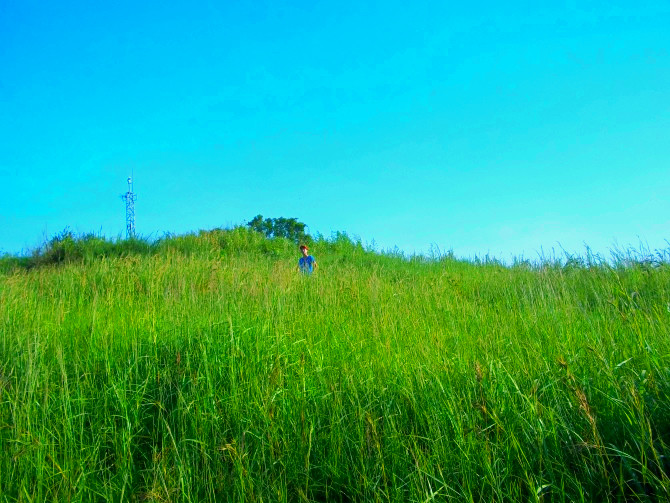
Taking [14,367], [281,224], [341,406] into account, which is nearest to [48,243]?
[281,224]

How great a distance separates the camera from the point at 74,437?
3557 mm

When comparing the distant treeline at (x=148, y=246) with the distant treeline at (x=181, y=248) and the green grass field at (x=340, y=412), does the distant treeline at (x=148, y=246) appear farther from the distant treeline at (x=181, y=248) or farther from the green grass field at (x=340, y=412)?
the green grass field at (x=340, y=412)

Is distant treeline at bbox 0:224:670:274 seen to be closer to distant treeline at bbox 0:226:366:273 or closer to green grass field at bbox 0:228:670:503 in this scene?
distant treeline at bbox 0:226:366:273

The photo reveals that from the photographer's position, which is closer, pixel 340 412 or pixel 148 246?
pixel 340 412

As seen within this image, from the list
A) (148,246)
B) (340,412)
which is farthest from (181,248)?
(340,412)

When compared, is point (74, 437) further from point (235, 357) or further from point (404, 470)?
point (404, 470)

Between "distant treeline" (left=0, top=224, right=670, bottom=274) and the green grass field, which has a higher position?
"distant treeline" (left=0, top=224, right=670, bottom=274)

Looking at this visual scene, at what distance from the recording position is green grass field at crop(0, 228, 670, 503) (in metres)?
2.63

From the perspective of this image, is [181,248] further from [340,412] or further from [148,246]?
[340,412]

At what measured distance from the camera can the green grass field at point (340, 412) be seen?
8.64 ft

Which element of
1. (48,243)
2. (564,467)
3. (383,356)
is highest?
Result: (48,243)

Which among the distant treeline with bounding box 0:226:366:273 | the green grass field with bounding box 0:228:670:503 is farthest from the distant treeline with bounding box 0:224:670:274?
the green grass field with bounding box 0:228:670:503

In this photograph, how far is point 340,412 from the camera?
3.36 metres

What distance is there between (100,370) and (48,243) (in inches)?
604
